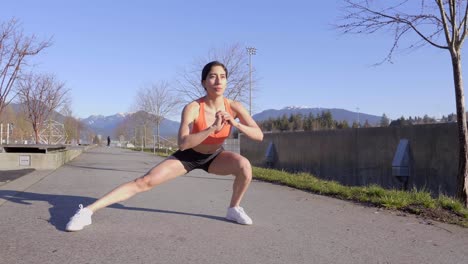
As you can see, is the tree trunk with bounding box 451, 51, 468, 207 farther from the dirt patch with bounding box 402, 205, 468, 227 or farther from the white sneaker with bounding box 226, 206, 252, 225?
the white sneaker with bounding box 226, 206, 252, 225

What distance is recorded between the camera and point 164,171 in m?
5.09

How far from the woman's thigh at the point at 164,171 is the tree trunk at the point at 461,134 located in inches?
183

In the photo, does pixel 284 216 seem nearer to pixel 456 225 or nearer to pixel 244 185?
pixel 244 185

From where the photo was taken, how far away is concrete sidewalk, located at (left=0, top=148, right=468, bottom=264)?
404 centimetres

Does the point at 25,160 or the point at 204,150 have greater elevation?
the point at 204,150

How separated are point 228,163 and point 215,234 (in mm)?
848

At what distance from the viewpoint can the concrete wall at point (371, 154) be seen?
11211 millimetres

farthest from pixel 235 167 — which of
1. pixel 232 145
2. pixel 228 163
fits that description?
pixel 232 145

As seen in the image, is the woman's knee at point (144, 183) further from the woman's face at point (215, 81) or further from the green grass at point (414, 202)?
the green grass at point (414, 202)

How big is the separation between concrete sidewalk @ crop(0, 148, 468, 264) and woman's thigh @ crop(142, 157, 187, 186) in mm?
515

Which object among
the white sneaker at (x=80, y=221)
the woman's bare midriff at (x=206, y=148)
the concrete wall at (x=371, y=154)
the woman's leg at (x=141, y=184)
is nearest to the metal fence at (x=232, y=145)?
the concrete wall at (x=371, y=154)

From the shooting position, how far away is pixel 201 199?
7.69 meters

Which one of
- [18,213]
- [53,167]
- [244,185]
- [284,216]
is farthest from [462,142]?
[53,167]

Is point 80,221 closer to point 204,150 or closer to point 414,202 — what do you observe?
point 204,150
